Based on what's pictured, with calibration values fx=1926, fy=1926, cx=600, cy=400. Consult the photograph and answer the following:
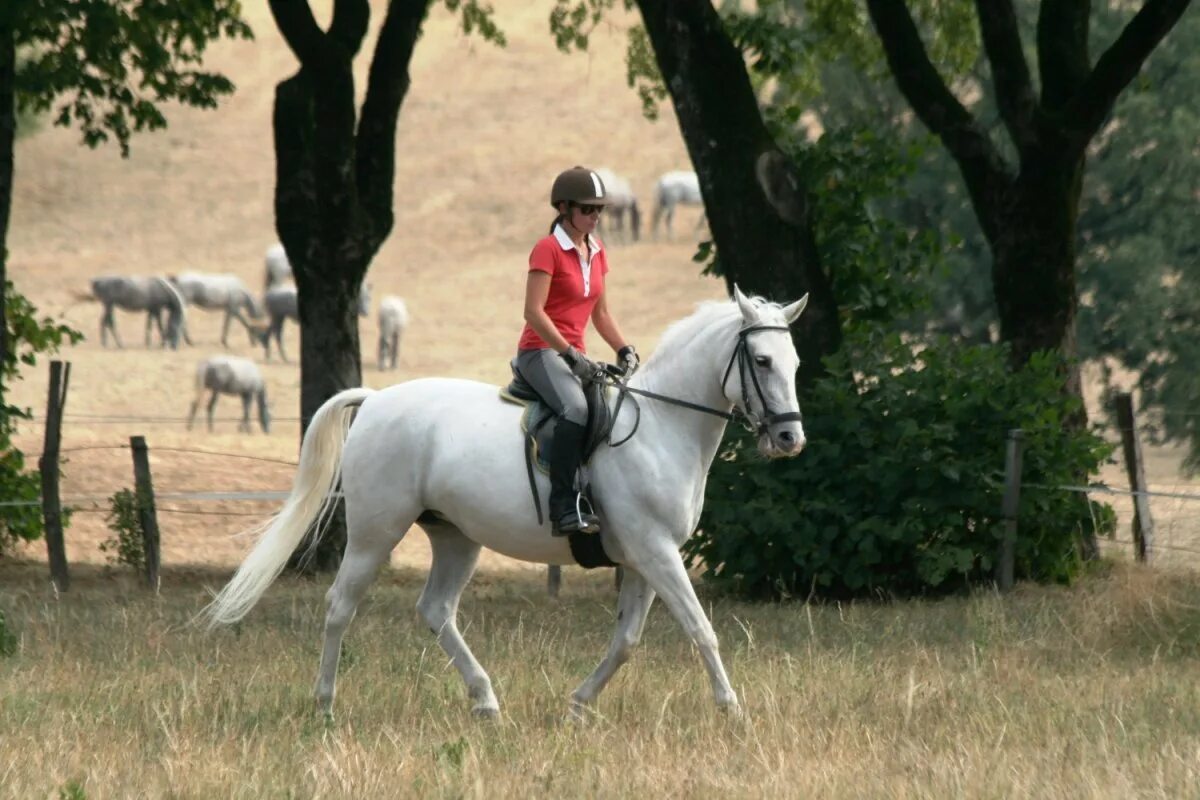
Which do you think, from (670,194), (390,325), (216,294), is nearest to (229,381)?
(390,325)

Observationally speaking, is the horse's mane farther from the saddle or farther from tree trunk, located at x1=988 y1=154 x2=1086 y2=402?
tree trunk, located at x1=988 y1=154 x2=1086 y2=402

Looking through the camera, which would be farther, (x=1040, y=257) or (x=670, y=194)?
(x=670, y=194)

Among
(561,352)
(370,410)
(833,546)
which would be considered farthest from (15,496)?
(561,352)

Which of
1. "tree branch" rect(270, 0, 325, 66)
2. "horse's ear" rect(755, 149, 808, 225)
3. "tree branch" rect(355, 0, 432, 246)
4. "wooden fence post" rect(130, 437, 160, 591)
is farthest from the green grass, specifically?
"tree branch" rect(270, 0, 325, 66)

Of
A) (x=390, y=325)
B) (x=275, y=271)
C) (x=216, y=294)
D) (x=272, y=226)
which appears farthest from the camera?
(x=272, y=226)

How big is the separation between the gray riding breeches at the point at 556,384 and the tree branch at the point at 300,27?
915cm

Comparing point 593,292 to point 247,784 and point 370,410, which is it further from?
point 247,784

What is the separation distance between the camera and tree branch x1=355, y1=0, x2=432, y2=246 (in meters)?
18.1

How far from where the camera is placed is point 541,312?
29.3 ft

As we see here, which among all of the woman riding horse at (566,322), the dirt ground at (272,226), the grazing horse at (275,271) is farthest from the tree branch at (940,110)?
the grazing horse at (275,271)

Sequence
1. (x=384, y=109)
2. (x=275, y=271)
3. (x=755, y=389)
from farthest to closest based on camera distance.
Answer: (x=275, y=271)
(x=384, y=109)
(x=755, y=389)

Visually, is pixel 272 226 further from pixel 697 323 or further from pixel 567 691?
pixel 697 323

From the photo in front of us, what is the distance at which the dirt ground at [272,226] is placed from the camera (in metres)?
37.2

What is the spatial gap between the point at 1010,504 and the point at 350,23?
7.84 metres
